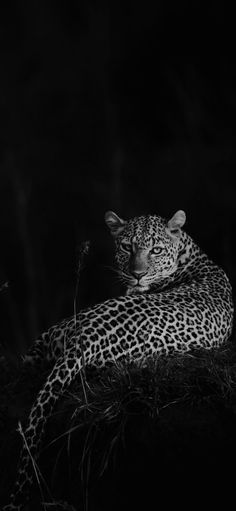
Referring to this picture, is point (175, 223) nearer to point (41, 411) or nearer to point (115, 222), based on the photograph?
point (115, 222)

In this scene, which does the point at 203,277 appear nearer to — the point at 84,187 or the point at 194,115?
the point at 194,115

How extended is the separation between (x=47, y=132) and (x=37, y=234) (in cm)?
540

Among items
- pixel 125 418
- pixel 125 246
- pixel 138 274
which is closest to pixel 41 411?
pixel 125 418

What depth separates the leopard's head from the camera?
31.5 feet

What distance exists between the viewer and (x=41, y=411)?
7.27 metres

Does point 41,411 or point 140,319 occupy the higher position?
point 140,319

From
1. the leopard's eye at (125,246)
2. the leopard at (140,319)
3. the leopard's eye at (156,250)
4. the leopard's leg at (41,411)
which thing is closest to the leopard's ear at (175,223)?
the leopard at (140,319)

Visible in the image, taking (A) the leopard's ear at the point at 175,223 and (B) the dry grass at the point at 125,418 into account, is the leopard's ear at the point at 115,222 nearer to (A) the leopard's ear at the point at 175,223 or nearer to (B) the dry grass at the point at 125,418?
(A) the leopard's ear at the point at 175,223

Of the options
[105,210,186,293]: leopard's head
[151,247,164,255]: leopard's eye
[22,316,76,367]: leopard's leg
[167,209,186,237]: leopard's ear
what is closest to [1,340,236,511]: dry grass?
[22,316,76,367]: leopard's leg

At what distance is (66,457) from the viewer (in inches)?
280

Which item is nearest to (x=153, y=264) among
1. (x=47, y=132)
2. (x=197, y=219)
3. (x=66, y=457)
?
(x=66, y=457)

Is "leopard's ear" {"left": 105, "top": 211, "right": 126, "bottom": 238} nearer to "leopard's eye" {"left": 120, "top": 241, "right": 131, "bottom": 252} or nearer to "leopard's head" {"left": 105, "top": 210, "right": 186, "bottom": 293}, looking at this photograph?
"leopard's head" {"left": 105, "top": 210, "right": 186, "bottom": 293}

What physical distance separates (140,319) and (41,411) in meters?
1.43

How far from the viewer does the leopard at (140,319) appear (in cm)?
736
